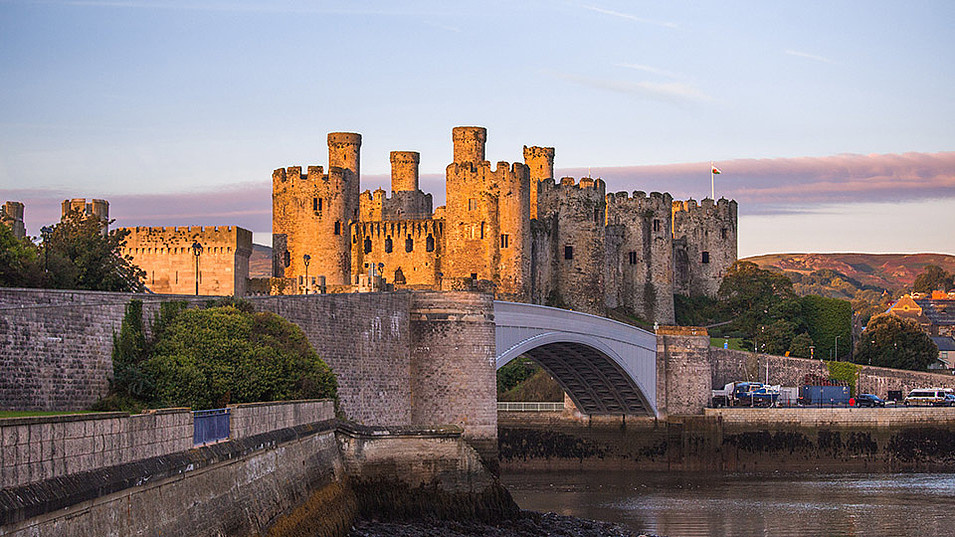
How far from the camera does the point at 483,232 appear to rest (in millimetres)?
62312

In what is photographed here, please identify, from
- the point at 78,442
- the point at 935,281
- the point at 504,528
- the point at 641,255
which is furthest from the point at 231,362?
the point at 935,281

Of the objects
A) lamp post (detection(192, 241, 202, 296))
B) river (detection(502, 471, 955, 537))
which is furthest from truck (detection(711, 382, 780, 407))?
lamp post (detection(192, 241, 202, 296))

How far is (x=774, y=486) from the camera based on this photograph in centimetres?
4281

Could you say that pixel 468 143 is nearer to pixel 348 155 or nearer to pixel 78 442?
pixel 348 155

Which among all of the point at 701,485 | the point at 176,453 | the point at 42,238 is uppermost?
the point at 42,238

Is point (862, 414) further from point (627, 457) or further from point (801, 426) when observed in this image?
point (627, 457)

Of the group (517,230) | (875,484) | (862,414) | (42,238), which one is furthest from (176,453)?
(517,230)

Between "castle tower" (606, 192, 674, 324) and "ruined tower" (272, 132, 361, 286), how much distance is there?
16.6m

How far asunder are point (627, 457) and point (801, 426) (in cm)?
602

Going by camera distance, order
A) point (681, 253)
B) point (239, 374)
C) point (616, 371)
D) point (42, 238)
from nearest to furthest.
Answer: point (239, 374) < point (42, 238) < point (616, 371) < point (681, 253)

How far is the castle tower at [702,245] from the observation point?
3164 inches

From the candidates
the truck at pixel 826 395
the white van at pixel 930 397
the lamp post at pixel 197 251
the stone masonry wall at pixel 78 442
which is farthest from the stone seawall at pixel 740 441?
the stone masonry wall at pixel 78 442

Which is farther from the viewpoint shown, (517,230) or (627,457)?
(517,230)

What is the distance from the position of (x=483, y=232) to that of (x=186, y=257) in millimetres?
16431
